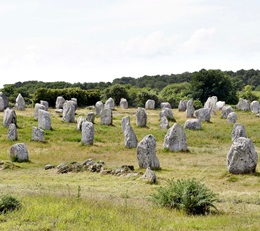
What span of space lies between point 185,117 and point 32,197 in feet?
132

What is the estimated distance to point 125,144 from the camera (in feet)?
105

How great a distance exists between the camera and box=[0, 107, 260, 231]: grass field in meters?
11.9

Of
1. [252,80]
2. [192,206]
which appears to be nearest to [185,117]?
[192,206]

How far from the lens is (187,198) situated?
14305 millimetres

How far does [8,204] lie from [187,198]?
511 centimetres

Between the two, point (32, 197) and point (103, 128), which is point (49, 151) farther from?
point (32, 197)

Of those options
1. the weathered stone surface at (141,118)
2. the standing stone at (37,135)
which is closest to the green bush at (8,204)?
the standing stone at (37,135)

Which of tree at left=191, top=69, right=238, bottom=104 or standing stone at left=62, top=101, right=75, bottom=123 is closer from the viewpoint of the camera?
standing stone at left=62, top=101, right=75, bottom=123

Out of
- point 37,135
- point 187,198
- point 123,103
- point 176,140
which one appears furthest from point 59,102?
point 187,198

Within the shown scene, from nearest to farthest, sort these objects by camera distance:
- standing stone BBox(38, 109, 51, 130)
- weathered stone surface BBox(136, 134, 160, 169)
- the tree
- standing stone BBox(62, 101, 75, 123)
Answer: weathered stone surface BBox(136, 134, 160, 169)
standing stone BBox(38, 109, 51, 130)
standing stone BBox(62, 101, 75, 123)
the tree

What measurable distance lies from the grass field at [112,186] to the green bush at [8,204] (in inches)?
10.9

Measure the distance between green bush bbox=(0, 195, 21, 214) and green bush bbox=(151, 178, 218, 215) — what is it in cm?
440

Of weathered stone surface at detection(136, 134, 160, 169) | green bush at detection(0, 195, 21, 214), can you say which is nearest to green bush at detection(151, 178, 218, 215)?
Result: green bush at detection(0, 195, 21, 214)

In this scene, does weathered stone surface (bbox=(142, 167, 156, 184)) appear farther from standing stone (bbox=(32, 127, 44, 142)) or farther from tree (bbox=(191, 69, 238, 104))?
tree (bbox=(191, 69, 238, 104))
